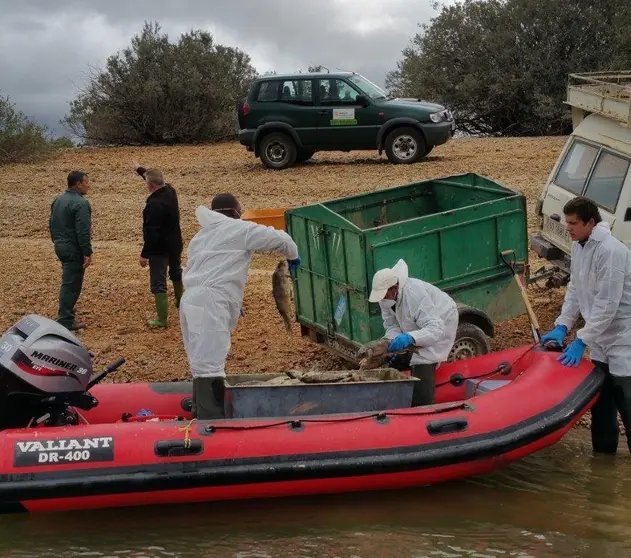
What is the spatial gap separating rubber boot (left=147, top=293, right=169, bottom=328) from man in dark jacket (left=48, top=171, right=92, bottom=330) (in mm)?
811

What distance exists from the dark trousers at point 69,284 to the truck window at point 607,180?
514cm

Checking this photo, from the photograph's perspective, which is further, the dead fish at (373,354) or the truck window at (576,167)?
the truck window at (576,167)

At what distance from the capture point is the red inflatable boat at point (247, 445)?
664 cm

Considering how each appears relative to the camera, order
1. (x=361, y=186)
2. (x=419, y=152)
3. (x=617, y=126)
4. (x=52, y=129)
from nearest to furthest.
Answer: (x=617, y=126)
(x=361, y=186)
(x=419, y=152)
(x=52, y=129)

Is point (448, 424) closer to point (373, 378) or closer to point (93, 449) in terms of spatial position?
point (373, 378)

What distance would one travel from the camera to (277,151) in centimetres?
1838

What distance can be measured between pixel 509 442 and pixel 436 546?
90 cm

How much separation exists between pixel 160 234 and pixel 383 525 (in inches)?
181

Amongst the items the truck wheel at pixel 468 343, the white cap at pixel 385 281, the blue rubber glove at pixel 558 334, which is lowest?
the truck wheel at pixel 468 343

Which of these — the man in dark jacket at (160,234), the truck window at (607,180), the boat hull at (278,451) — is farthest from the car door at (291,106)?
the boat hull at (278,451)

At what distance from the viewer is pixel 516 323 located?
409 inches

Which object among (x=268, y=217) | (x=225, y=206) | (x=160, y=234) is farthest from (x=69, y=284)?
(x=225, y=206)

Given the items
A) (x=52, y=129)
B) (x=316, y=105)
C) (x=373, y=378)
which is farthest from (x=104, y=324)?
(x=52, y=129)

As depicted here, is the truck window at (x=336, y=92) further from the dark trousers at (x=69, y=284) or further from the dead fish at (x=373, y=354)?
the dead fish at (x=373, y=354)
